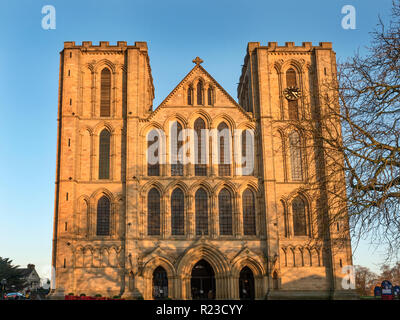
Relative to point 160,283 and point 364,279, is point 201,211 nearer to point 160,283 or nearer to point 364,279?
point 160,283

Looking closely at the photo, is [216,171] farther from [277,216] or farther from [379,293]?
[379,293]

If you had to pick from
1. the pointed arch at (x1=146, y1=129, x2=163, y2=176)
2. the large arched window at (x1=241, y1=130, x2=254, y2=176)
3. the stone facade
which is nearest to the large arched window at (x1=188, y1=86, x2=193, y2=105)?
the stone facade

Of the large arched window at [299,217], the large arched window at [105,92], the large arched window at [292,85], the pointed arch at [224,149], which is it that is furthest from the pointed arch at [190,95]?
the large arched window at [299,217]

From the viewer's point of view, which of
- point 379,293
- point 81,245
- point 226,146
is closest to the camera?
point 379,293

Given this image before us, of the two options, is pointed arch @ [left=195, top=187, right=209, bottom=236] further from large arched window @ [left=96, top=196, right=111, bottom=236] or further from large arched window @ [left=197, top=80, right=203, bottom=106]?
large arched window @ [left=197, top=80, right=203, bottom=106]

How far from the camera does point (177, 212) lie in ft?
125

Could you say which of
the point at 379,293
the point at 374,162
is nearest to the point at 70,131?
the point at 379,293

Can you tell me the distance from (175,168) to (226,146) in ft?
14.9

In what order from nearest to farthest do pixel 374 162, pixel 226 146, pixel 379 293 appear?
pixel 374 162, pixel 379 293, pixel 226 146

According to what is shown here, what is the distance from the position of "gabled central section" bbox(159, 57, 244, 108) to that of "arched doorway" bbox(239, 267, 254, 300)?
1354cm

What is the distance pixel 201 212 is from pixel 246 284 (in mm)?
6510

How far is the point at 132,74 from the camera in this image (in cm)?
4053

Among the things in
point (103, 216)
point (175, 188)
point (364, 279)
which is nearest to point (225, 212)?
point (175, 188)

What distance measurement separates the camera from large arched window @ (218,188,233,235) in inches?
1499
